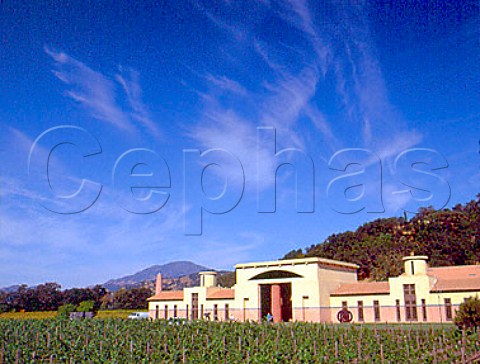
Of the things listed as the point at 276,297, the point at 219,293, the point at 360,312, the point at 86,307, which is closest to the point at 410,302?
the point at 360,312

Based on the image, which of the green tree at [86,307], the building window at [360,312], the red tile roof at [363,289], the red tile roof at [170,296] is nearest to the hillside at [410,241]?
the red tile roof at [363,289]

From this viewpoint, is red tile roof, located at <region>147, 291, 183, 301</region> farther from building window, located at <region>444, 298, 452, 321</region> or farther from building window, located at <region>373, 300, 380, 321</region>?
building window, located at <region>444, 298, 452, 321</region>

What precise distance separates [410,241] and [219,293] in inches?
1070

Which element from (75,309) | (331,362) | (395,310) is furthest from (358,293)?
(75,309)

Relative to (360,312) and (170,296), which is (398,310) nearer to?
(360,312)

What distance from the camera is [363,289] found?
37062 millimetres

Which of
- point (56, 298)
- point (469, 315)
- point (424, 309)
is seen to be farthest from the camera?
point (56, 298)

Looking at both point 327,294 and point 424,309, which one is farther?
point 327,294

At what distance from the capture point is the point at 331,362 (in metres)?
17.7

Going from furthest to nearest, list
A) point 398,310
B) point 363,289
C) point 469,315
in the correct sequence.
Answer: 1. point 363,289
2. point 398,310
3. point 469,315

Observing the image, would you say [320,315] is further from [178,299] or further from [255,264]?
[178,299]

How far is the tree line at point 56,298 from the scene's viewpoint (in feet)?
209

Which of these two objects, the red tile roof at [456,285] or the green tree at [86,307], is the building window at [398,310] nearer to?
the red tile roof at [456,285]

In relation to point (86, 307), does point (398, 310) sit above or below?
below
